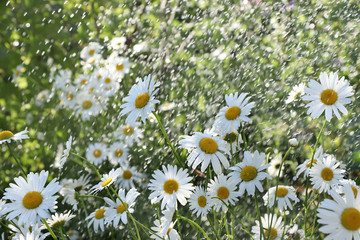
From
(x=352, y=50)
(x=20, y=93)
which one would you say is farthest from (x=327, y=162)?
(x=20, y=93)

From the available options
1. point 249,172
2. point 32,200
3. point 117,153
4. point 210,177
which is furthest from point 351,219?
point 117,153

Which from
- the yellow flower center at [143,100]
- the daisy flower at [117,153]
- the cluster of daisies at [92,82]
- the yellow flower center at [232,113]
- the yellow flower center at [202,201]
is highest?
the cluster of daisies at [92,82]

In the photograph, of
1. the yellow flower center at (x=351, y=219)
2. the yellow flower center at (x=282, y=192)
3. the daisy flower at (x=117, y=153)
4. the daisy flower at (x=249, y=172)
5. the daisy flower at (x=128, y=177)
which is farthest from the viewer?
the daisy flower at (x=117, y=153)

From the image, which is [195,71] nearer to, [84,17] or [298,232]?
[84,17]

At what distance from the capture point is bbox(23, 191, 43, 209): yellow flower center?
83cm

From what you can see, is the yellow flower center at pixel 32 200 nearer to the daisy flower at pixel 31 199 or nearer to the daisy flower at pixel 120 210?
the daisy flower at pixel 31 199

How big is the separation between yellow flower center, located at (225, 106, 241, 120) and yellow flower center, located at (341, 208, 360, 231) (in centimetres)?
32

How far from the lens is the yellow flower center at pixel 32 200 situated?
829 millimetres

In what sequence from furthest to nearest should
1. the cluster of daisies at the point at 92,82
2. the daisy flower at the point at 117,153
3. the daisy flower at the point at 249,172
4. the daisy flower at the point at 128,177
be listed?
the cluster of daisies at the point at 92,82 < the daisy flower at the point at 117,153 < the daisy flower at the point at 128,177 < the daisy flower at the point at 249,172

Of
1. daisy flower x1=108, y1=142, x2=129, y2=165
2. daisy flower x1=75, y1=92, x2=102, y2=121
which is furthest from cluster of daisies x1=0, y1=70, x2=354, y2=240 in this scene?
daisy flower x1=75, y1=92, x2=102, y2=121

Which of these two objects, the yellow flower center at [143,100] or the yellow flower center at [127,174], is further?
the yellow flower center at [127,174]

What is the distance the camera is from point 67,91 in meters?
2.09

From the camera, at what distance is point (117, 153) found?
170 centimetres

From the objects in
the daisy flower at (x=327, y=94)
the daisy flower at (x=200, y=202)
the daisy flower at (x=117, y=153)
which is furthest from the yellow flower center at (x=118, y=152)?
the daisy flower at (x=327, y=94)
